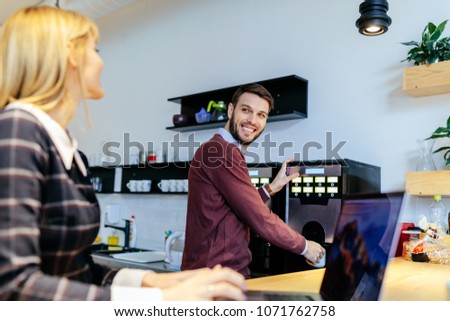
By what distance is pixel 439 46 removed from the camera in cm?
248

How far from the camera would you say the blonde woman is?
2.31 feet

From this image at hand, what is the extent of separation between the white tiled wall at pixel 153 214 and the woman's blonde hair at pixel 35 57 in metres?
3.10

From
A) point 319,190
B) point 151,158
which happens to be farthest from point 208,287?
point 151,158

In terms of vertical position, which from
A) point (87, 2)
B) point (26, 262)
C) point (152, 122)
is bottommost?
point (26, 262)

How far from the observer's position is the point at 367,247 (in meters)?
1.01

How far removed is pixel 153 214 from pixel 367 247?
334 centimetres

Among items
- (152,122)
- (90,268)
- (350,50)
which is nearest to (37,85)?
(90,268)

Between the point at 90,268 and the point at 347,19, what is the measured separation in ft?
8.58

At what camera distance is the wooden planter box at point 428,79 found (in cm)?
241

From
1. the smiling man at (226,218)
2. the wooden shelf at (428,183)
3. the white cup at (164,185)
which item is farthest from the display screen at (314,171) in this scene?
the white cup at (164,185)

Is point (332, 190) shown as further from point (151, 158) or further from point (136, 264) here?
point (151, 158)

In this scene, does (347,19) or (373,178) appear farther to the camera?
(347,19)

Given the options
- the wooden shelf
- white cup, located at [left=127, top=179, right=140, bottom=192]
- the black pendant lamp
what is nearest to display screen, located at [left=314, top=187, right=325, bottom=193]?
the wooden shelf

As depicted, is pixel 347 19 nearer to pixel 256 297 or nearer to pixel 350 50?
pixel 350 50
